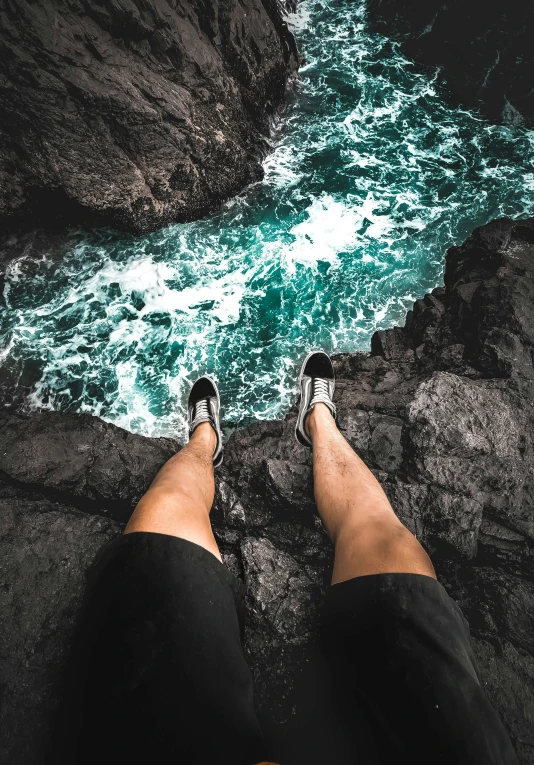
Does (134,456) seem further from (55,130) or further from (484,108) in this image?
(484,108)

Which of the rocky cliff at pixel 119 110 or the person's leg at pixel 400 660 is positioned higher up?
the rocky cliff at pixel 119 110

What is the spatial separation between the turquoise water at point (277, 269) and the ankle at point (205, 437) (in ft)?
4.04

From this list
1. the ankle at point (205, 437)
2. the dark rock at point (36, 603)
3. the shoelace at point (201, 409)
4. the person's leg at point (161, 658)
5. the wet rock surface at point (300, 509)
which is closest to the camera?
the person's leg at point (161, 658)

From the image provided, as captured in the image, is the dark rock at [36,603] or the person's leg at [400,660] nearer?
the person's leg at [400,660]

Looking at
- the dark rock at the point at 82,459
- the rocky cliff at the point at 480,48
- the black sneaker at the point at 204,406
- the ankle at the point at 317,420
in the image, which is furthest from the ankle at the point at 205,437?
the rocky cliff at the point at 480,48

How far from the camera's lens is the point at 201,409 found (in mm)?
5012

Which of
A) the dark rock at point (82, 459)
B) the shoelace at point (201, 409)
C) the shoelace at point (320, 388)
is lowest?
the dark rock at point (82, 459)

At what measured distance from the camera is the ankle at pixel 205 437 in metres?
4.23

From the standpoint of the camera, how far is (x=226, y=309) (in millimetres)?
7109

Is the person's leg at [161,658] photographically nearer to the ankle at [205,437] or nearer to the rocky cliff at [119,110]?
the ankle at [205,437]

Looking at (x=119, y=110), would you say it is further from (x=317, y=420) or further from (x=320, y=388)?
(x=317, y=420)

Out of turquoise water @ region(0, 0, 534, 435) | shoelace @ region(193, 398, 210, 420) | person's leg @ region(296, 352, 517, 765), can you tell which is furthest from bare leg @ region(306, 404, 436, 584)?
turquoise water @ region(0, 0, 534, 435)

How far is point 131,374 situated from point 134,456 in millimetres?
2280

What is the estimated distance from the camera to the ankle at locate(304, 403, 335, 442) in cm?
410
